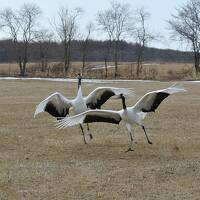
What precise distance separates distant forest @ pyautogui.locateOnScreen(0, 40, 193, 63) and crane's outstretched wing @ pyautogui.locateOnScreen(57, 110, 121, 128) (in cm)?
5079

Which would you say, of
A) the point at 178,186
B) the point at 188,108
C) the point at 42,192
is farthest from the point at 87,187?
the point at 188,108

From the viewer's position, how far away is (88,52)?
7000 centimetres

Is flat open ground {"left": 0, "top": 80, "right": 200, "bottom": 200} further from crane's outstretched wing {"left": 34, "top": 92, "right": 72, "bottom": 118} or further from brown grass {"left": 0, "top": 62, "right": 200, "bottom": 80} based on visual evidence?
brown grass {"left": 0, "top": 62, "right": 200, "bottom": 80}

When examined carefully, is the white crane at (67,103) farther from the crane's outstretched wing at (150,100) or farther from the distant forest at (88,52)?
the distant forest at (88,52)

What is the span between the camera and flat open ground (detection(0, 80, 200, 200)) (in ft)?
22.3

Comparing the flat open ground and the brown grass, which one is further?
the brown grass

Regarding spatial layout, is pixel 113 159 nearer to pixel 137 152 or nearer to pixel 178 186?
pixel 137 152

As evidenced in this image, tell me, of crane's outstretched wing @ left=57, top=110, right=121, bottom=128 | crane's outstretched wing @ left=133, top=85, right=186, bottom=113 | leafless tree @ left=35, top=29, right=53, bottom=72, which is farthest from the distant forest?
crane's outstretched wing @ left=57, top=110, right=121, bottom=128

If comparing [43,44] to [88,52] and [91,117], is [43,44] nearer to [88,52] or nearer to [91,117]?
[88,52]

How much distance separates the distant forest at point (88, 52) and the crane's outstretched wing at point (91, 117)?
50.8 metres

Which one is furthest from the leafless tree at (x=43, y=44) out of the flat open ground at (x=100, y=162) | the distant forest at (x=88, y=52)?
the flat open ground at (x=100, y=162)

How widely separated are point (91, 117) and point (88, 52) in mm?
60941

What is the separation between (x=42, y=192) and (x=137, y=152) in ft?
10.2

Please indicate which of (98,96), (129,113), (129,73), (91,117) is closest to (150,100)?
(129,113)
